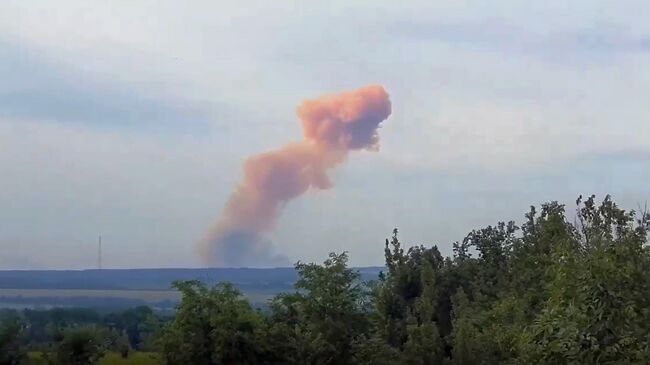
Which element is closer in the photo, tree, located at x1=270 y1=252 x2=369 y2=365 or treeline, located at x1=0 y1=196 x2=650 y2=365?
treeline, located at x1=0 y1=196 x2=650 y2=365

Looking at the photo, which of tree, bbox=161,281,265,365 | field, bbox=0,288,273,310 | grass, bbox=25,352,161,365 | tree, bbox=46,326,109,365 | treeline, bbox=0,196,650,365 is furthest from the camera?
field, bbox=0,288,273,310

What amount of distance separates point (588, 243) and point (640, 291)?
220 centimetres

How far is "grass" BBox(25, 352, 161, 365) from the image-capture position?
30906mm

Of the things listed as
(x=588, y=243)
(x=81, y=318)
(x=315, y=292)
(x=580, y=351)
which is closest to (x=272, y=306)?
(x=315, y=292)

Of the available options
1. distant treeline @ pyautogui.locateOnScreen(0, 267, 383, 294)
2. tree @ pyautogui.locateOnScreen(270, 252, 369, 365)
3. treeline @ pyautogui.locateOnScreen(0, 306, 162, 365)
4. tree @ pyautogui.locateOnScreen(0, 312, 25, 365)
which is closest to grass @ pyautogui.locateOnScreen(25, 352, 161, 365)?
treeline @ pyautogui.locateOnScreen(0, 306, 162, 365)

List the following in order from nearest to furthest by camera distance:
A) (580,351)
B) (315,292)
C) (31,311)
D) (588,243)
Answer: (580,351) < (588,243) < (315,292) < (31,311)

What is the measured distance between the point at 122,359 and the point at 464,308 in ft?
41.0

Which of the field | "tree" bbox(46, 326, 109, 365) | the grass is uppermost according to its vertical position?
the field

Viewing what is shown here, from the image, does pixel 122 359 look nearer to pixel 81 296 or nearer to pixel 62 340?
pixel 62 340

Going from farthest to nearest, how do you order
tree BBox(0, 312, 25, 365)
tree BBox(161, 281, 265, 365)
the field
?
the field, tree BBox(0, 312, 25, 365), tree BBox(161, 281, 265, 365)

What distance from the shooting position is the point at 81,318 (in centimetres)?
3956

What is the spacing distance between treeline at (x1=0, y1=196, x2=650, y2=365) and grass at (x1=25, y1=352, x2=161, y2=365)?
0.98 metres

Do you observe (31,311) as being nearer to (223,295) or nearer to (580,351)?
(223,295)

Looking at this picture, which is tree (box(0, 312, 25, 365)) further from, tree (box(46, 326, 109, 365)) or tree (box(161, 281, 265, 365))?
tree (box(161, 281, 265, 365))
